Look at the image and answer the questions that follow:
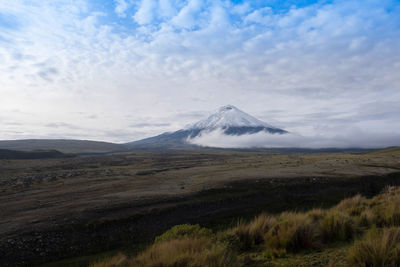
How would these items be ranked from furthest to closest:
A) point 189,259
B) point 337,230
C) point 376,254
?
point 337,230 < point 189,259 < point 376,254

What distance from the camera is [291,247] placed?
570 centimetres

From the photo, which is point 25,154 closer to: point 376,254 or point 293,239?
point 293,239

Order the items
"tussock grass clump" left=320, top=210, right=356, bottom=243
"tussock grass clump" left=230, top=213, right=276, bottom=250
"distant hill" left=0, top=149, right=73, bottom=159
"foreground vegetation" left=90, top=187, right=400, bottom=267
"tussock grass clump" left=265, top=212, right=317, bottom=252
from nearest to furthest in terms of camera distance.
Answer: "foreground vegetation" left=90, top=187, right=400, bottom=267 < "tussock grass clump" left=265, top=212, right=317, bottom=252 < "tussock grass clump" left=320, top=210, right=356, bottom=243 < "tussock grass clump" left=230, top=213, right=276, bottom=250 < "distant hill" left=0, top=149, right=73, bottom=159

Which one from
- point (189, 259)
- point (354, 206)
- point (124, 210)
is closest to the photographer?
point (189, 259)

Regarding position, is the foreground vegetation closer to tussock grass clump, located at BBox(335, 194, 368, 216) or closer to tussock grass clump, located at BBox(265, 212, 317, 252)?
tussock grass clump, located at BBox(265, 212, 317, 252)

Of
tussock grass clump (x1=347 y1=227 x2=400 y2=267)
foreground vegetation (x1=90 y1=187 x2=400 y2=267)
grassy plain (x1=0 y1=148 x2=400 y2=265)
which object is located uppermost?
tussock grass clump (x1=347 y1=227 x2=400 y2=267)

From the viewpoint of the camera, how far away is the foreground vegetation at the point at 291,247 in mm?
4223

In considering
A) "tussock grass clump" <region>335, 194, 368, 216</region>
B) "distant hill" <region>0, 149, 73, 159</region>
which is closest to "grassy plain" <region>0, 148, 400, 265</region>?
"tussock grass clump" <region>335, 194, 368, 216</region>

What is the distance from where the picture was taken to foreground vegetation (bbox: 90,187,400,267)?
422 cm

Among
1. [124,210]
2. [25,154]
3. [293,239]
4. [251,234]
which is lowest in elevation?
[124,210]

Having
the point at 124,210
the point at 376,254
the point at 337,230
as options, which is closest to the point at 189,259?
the point at 376,254

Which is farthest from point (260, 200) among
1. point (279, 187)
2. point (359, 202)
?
point (359, 202)

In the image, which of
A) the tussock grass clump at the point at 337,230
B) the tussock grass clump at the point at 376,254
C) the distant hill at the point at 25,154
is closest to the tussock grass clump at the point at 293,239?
the tussock grass clump at the point at 337,230

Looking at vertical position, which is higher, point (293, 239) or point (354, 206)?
point (293, 239)
